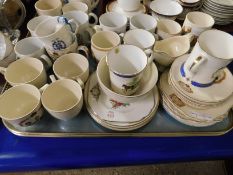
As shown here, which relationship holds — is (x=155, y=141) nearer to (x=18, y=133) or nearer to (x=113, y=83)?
(x=113, y=83)

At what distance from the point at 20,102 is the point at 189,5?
22.2 inches

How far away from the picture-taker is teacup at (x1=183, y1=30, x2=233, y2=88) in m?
0.44

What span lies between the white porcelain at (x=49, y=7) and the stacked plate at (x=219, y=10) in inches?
17.8

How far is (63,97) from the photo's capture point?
20.8 inches

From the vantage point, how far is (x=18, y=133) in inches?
18.6

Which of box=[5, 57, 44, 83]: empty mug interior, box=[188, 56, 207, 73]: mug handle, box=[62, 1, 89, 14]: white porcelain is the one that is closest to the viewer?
box=[188, 56, 207, 73]: mug handle

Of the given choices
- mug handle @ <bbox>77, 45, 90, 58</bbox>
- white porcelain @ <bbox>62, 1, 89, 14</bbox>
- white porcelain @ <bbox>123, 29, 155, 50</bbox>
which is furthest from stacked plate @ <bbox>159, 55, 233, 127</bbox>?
white porcelain @ <bbox>62, 1, 89, 14</bbox>

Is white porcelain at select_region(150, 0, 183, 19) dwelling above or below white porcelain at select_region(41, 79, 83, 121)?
above

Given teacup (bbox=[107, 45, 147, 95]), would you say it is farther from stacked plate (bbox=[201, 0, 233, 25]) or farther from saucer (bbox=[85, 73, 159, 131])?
stacked plate (bbox=[201, 0, 233, 25])

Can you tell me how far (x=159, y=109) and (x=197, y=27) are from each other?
0.25m

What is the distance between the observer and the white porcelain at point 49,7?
25.1 inches

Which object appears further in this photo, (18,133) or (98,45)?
(98,45)

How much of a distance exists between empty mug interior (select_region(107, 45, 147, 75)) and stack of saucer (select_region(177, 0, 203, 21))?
29 cm

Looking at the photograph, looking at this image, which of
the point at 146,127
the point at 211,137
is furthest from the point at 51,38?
the point at 211,137
